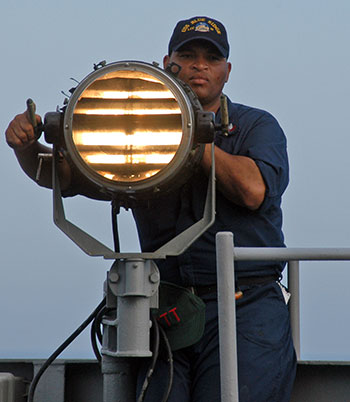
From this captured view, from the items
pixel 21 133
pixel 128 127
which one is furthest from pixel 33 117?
pixel 128 127

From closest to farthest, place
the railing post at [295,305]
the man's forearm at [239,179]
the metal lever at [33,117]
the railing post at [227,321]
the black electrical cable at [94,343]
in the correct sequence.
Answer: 1. the railing post at [227,321]
2. the metal lever at [33,117]
3. the man's forearm at [239,179]
4. the black electrical cable at [94,343]
5. the railing post at [295,305]

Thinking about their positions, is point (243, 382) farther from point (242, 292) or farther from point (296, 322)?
point (296, 322)

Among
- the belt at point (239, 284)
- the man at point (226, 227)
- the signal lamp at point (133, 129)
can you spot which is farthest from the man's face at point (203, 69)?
the belt at point (239, 284)

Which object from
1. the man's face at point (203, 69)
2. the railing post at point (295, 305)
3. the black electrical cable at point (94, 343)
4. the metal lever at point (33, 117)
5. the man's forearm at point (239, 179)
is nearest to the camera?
the metal lever at point (33, 117)

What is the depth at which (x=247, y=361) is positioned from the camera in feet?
9.50

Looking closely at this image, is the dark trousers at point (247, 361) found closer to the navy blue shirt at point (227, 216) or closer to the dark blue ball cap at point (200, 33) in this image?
the navy blue shirt at point (227, 216)

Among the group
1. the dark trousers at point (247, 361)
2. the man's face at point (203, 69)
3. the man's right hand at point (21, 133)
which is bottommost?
the dark trousers at point (247, 361)

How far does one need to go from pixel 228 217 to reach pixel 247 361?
0.50 meters

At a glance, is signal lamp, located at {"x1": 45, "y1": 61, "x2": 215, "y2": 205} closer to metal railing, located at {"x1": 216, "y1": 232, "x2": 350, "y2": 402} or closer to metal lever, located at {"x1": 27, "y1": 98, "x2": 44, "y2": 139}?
metal lever, located at {"x1": 27, "y1": 98, "x2": 44, "y2": 139}

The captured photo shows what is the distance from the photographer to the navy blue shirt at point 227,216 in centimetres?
302

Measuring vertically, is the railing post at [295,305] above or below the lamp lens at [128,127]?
below

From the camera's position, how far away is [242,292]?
302 centimetres

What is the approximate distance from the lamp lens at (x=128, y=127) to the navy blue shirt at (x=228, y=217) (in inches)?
13.3

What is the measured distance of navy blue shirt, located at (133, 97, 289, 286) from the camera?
3.02 m
